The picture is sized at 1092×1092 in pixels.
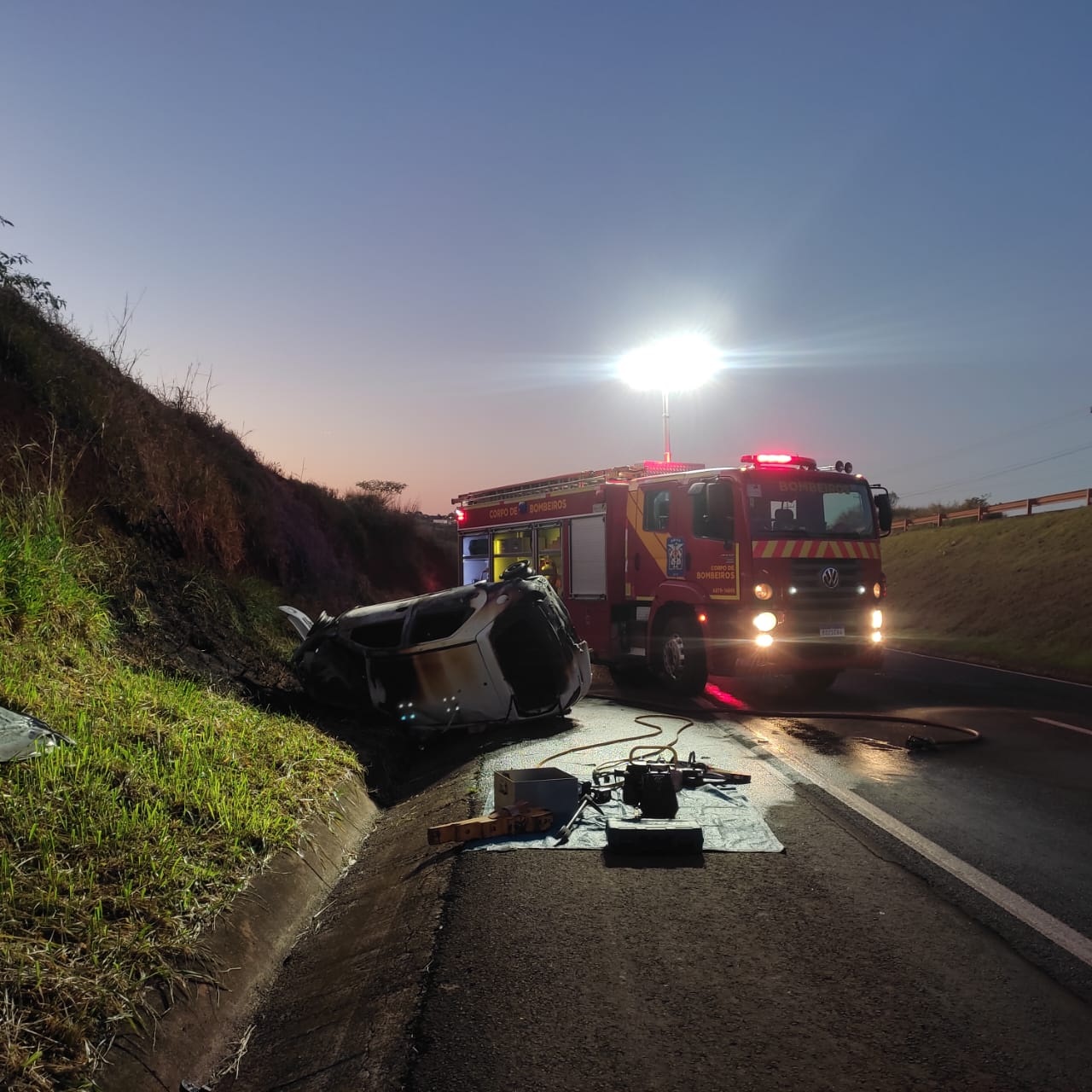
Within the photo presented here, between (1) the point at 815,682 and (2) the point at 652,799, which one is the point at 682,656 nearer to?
(1) the point at 815,682

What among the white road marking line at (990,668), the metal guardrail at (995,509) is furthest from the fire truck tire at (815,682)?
the metal guardrail at (995,509)

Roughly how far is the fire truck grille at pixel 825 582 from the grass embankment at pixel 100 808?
6264mm

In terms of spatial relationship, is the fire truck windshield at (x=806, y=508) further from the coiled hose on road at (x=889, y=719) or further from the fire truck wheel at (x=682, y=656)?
the coiled hose on road at (x=889, y=719)

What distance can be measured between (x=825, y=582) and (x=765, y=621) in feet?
3.36

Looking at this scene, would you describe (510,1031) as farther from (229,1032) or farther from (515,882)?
(515,882)

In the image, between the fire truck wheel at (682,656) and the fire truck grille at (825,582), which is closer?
the fire truck grille at (825,582)

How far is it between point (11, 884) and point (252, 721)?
3.41 meters

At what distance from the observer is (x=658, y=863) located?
4754mm

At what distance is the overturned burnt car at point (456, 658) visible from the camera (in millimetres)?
8094

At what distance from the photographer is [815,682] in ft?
40.7

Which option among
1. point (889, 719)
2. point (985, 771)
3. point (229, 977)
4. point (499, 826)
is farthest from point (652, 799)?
point (889, 719)

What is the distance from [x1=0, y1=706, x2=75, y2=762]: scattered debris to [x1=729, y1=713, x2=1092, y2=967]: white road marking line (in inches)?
177

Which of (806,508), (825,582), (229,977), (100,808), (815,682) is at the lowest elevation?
(229,977)

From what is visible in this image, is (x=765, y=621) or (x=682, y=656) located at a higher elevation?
(x=765, y=621)
